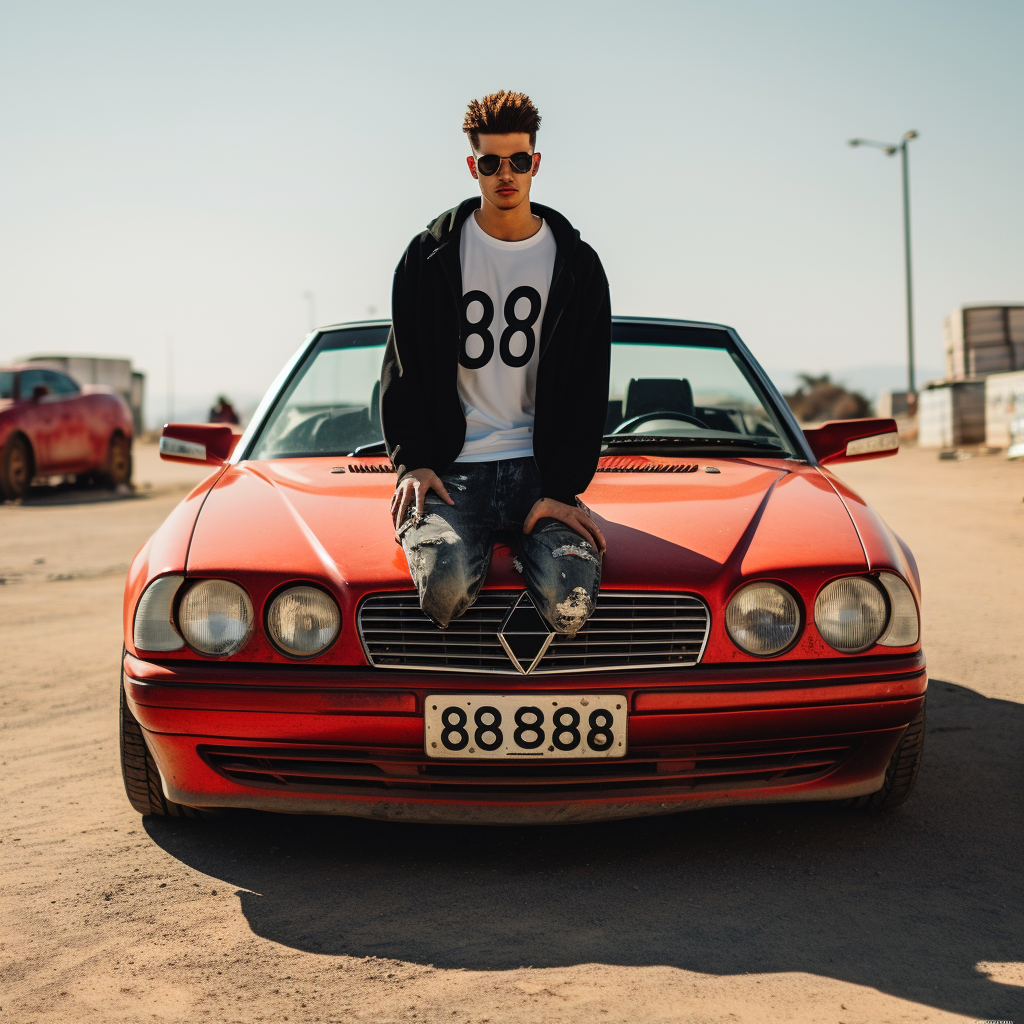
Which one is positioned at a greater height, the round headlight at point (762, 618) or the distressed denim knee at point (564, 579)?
the distressed denim knee at point (564, 579)

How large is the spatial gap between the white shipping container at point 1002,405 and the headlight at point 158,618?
18.4 meters

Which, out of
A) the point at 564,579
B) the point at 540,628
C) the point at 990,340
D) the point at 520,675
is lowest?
the point at 520,675

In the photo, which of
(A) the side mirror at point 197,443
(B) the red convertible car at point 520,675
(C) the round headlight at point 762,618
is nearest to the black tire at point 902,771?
(B) the red convertible car at point 520,675

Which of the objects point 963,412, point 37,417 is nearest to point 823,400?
point 963,412

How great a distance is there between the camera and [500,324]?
9.52 ft

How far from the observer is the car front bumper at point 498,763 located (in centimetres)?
250

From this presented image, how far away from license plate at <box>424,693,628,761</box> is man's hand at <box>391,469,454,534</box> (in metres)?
0.48

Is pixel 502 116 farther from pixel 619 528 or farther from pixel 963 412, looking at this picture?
pixel 963 412

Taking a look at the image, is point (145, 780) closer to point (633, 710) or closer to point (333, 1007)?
point (333, 1007)

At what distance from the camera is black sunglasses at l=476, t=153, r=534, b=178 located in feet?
9.14

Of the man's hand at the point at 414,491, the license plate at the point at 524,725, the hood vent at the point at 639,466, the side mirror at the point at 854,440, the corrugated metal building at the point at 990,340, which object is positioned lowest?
the license plate at the point at 524,725

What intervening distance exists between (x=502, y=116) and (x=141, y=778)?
1.96 meters

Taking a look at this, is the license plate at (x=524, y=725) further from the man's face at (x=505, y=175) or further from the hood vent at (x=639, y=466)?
the man's face at (x=505, y=175)

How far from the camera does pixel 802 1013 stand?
1.99 meters
